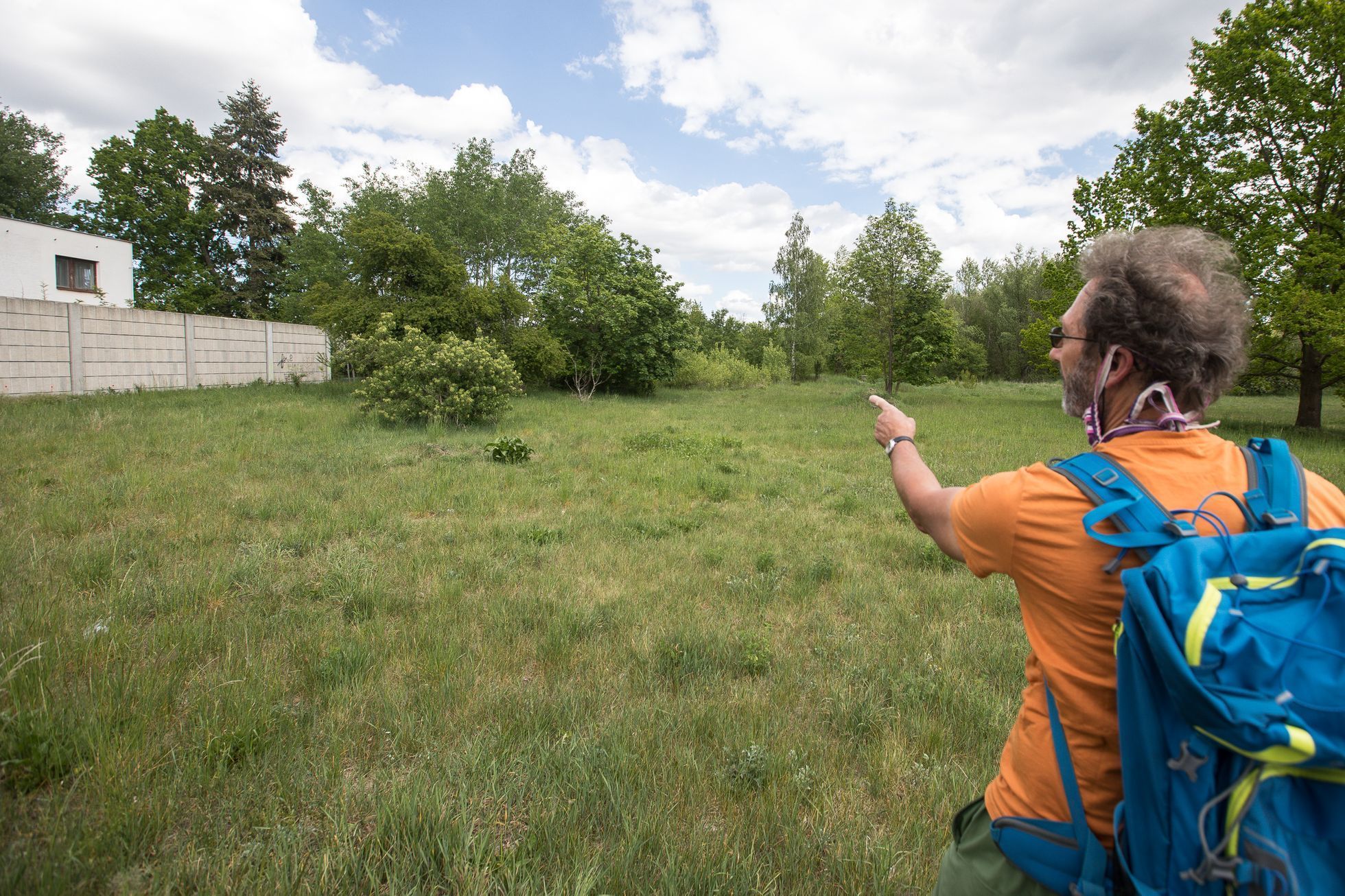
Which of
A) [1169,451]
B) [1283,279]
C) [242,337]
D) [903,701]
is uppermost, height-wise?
[1283,279]

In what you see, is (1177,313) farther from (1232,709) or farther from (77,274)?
(77,274)

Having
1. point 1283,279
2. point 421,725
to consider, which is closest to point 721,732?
point 421,725

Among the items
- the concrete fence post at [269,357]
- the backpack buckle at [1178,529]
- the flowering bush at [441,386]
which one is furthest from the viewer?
the concrete fence post at [269,357]

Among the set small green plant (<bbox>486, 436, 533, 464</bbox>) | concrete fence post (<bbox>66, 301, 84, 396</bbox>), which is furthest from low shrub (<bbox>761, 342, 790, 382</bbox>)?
concrete fence post (<bbox>66, 301, 84, 396</bbox>)

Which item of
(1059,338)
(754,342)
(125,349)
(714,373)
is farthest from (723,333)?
(1059,338)

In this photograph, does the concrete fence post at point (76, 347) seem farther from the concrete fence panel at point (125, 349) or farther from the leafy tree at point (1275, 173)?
the leafy tree at point (1275, 173)

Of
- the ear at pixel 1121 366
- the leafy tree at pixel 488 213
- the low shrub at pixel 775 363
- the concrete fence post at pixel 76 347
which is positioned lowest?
the ear at pixel 1121 366

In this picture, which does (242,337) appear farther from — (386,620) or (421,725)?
(421,725)

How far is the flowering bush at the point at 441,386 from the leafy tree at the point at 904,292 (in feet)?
55.7

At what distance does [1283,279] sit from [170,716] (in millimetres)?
21646

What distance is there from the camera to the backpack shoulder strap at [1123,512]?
3.74ft

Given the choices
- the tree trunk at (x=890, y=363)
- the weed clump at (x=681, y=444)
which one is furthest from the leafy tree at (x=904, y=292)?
the weed clump at (x=681, y=444)

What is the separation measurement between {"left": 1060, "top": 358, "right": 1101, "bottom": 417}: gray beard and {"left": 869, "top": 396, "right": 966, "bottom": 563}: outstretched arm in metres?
0.36

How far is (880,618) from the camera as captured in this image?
4613 mm
